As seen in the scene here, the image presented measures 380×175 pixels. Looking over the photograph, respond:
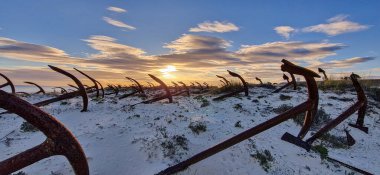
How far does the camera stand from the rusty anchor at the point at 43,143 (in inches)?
94.0

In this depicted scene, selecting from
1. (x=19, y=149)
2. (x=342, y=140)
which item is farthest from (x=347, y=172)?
(x=19, y=149)

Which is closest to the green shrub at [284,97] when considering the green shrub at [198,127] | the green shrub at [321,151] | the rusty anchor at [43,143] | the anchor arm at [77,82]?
the green shrub at [321,151]

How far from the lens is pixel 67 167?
5.04 meters

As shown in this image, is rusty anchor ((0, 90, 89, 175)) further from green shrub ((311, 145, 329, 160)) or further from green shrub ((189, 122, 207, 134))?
green shrub ((311, 145, 329, 160))

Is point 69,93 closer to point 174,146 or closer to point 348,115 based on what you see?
point 174,146

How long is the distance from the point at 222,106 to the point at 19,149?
5848 millimetres

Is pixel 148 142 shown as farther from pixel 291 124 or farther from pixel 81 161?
pixel 291 124

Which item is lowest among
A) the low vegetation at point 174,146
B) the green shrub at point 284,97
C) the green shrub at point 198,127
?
the low vegetation at point 174,146

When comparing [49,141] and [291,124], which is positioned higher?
[49,141]

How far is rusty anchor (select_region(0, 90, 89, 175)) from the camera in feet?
7.83

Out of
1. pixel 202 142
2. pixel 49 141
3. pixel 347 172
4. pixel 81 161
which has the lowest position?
pixel 347 172

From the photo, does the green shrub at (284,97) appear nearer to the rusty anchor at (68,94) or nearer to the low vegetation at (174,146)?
the low vegetation at (174,146)

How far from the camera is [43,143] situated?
8.72ft

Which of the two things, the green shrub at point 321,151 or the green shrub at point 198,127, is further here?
the green shrub at point 198,127
